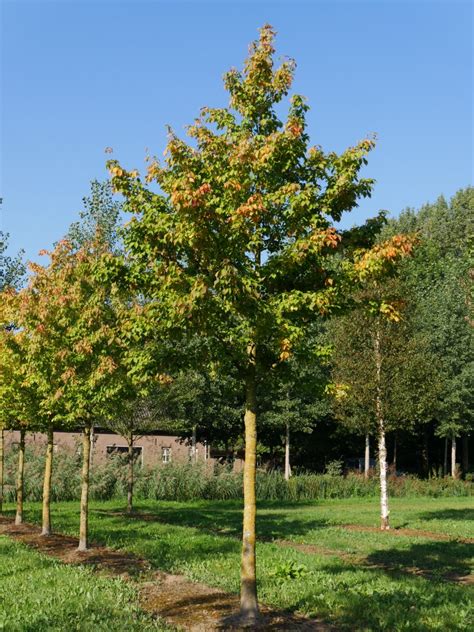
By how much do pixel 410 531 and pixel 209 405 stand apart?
20.7 m

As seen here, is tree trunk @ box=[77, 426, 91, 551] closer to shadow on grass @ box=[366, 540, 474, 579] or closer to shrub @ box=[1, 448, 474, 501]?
shadow on grass @ box=[366, 540, 474, 579]

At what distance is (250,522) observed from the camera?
340 inches

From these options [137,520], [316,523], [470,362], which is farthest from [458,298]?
[137,520]

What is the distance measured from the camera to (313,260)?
899cm

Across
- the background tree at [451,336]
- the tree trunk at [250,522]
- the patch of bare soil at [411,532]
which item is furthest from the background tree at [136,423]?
the tree trunk at [250,522]

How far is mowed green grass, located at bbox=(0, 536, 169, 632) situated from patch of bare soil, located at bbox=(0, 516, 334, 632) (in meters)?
0.35

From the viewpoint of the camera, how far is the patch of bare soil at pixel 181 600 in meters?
7.94

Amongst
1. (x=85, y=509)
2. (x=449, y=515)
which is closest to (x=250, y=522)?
(x=85, y=509)

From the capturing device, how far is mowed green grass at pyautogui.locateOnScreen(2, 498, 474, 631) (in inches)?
342

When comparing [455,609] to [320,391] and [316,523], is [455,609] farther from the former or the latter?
[316,523]

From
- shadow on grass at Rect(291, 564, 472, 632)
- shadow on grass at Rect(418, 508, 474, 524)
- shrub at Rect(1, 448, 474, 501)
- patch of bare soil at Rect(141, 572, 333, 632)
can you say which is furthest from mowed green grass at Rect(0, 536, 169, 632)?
shrub at Rect(1, 448, 474, 501)

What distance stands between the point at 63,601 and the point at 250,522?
107 inches

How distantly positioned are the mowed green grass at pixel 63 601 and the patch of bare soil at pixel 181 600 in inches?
13.9

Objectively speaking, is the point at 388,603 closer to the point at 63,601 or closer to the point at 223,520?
the point at 63,601
